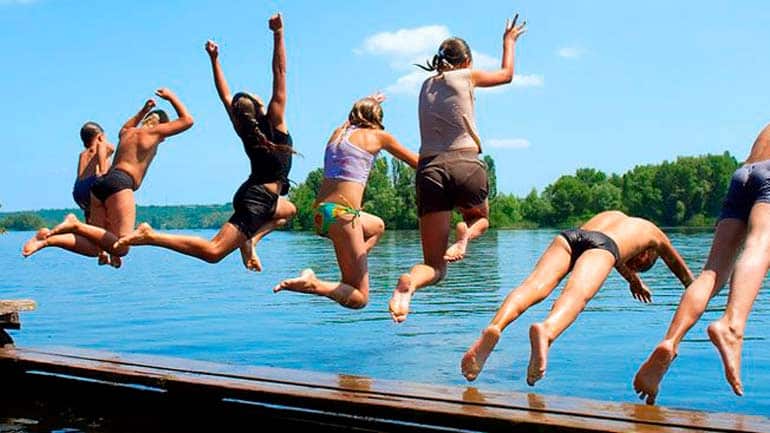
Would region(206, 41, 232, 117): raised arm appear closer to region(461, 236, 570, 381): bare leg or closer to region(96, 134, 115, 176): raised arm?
region(96, 134, 115, 176): raised arm

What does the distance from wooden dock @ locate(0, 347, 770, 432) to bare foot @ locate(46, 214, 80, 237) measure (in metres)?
1.48

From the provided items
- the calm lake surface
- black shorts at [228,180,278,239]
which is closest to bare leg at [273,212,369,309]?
black shorts at [228,180,278,239]

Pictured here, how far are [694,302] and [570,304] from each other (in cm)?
87

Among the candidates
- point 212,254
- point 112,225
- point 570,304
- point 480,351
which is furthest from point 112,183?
point 570,304

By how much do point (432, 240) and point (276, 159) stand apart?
1.87m

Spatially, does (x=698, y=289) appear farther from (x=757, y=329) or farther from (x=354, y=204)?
(x=757, y=329)

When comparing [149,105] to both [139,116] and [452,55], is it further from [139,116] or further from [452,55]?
[452,55]

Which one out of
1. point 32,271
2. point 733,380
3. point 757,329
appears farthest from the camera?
point 32,271

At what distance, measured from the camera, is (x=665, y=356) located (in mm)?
7195

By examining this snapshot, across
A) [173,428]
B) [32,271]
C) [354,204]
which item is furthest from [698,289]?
[32,271]

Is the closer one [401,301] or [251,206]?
[401,301]

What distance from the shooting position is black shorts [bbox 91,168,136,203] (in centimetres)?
1197

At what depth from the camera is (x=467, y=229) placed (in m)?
9.72

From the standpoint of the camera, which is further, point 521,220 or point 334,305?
point 521,220
